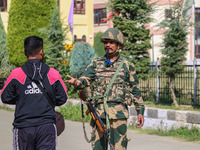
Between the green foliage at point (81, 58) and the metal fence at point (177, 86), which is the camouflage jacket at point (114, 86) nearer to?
the metal fence at point (177, 86)

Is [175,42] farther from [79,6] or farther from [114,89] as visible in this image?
[79,6]

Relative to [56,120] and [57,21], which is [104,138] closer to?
[56,120]

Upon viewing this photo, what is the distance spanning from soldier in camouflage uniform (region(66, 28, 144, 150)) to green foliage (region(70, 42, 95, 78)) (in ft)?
31.6

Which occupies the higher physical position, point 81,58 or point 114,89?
point 81,58

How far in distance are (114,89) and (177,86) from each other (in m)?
7.69

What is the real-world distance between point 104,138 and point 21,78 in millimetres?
1361

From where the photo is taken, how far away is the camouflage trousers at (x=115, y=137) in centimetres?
505

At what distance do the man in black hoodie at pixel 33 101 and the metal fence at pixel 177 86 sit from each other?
7.97 meters

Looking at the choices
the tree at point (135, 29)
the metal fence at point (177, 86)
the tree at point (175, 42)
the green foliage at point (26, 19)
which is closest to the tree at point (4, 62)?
the green foliage at point (26, 19)

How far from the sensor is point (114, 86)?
16.7ft

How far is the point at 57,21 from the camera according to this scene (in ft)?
52.1

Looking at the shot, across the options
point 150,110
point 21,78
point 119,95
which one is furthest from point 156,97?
point 21,78

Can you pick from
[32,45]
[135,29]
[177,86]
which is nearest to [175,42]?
[177,86]

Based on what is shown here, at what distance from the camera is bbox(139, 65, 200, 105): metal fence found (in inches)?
463
